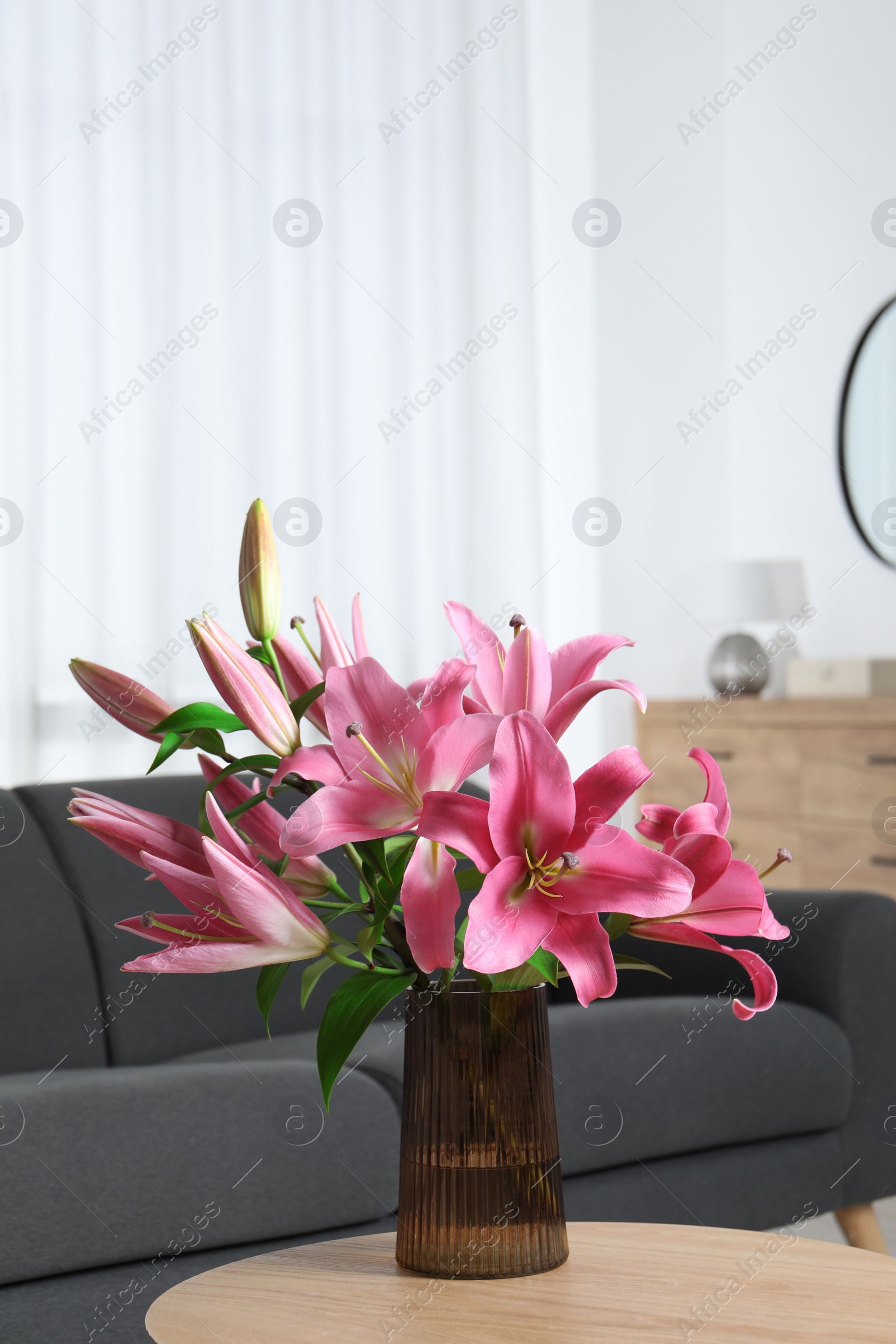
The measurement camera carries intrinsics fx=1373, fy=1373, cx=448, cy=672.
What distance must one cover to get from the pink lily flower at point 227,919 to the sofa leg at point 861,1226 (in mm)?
1635

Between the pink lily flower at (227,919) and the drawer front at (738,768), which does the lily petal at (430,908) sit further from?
the drawer front at (738,768)

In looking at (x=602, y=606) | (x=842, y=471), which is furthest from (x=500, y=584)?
(x=842, y=471)

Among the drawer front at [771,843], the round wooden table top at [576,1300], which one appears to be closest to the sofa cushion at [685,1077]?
the round wooden table top at [576,1300]

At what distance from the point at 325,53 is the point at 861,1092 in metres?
3.00

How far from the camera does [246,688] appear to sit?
0.84 m

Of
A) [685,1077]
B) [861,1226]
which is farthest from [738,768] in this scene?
[685,1077]

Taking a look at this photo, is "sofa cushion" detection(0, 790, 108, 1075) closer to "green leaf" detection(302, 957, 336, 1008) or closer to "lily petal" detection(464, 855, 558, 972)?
"green leaf" detection(302, 957, 336, 1008)

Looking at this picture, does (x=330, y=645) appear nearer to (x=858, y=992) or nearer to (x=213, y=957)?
(x=213, y=957)

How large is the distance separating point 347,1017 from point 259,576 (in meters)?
0.29

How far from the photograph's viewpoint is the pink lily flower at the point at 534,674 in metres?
0.84

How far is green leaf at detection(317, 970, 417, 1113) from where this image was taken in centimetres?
84

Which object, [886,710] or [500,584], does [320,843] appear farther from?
[500,584]

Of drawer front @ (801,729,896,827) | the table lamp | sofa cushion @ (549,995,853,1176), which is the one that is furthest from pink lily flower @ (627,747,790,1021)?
the table lamp

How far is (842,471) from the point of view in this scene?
400cm
